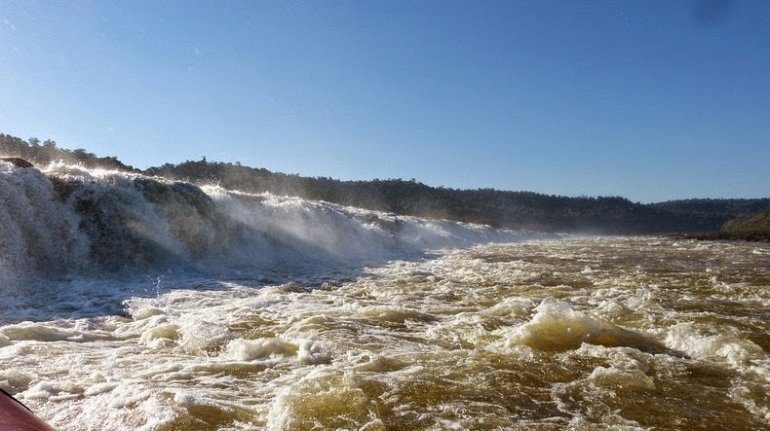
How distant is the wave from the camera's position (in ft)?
35.1

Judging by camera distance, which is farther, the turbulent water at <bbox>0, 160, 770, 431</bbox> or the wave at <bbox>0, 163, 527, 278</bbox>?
the wave at <bbox>0, 163, 527, 278</bbox>

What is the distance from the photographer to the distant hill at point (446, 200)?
4831 cm

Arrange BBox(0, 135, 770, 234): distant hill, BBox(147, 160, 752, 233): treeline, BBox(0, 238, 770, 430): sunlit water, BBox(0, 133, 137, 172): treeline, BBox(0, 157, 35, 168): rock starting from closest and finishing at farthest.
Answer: BBox(0, 238, 770, 430): sunlit water
BBox(0, 157, 35, 168): rock
BBox(0, 133, 137, 172): treeline
BBox(0, 135, 770, 234): distant hill
BBox(147, 160, 752, 233): treeline

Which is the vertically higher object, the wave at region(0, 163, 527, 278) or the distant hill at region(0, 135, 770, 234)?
the distant hill at region(0, 135, 770, 234)

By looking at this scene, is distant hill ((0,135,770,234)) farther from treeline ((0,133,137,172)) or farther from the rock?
the rock

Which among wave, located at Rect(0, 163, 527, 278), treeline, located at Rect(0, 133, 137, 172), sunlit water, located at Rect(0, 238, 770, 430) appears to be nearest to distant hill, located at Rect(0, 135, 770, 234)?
treeline, located at Rect(0, 133, 137, 172)

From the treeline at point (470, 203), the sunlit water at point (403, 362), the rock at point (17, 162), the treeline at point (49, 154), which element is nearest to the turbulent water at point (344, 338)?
the sunlit water at point (403, 362)

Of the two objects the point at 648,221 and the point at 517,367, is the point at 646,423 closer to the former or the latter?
the point at 517,367

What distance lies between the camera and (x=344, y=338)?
18.4 feet

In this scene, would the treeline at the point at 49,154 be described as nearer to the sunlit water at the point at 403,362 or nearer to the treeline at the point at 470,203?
the treeline at the point at 470,203

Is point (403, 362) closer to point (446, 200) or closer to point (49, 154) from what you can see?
point (49, 154)

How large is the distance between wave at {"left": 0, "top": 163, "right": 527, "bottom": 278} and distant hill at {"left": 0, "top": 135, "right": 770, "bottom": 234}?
16.4m

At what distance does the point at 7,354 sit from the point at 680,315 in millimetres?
8110

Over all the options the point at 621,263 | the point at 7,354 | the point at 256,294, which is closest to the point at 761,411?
the point at 7,354
